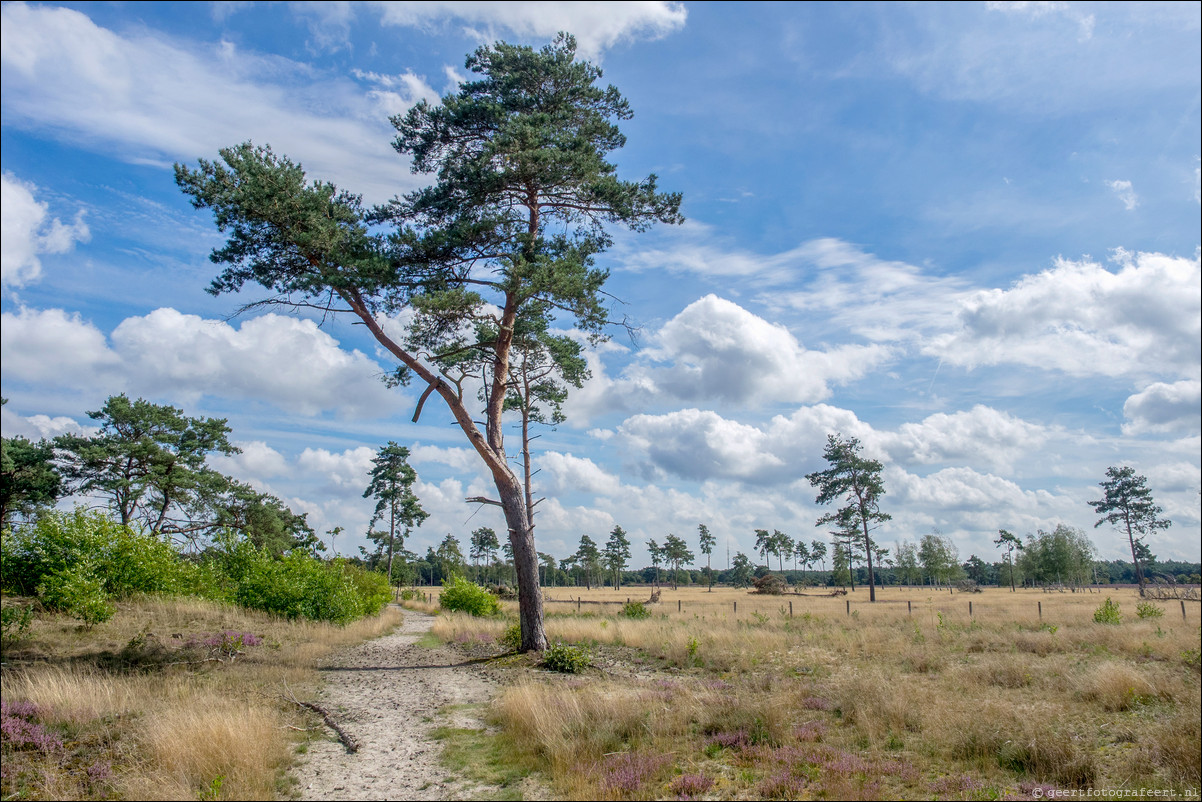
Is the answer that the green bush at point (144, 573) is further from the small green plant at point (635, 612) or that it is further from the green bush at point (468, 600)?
the small green plant at point (635, 612)

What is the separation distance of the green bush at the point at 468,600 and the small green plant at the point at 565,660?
53.6 ft

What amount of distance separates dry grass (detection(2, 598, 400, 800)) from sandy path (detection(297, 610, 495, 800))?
0.48 metres

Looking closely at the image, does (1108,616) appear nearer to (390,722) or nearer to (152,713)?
(390,722)

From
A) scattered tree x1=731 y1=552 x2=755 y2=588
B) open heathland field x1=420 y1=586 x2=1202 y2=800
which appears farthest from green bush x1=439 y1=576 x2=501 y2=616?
scattered tree x1=731 y1=552 x2=755 y2=588

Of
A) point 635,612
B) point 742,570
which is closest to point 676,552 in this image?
point 742,570

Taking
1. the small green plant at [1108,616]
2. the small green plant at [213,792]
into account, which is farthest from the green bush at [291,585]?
Result: the small green plant at [1108,616]

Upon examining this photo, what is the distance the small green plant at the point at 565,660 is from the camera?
491 inches

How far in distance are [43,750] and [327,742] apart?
2.94m

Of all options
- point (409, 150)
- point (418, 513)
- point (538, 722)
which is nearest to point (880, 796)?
point (538, 722)

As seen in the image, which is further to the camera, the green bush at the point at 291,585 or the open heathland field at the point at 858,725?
the green bush at the point at 291,585

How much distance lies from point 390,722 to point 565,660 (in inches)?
186

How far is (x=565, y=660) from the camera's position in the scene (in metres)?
12.5

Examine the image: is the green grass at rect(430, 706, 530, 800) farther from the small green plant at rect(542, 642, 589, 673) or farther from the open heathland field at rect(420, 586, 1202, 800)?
the small green plant at rect(542, 642, 589, 673)

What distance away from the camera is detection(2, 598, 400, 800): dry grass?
573 centimetres
